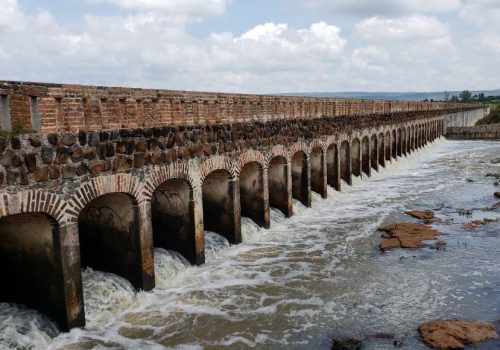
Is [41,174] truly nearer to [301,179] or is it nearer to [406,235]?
[406,235]

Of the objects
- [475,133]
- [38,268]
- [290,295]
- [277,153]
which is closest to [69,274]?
[38,268]

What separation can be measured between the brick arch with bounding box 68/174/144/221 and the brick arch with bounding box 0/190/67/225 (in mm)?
217

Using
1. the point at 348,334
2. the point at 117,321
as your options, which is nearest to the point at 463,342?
the point at 348,334

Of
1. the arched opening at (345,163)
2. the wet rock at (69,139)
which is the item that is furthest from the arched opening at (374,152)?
the wet rock at (69,139)

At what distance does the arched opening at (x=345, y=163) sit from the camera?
74.7ft

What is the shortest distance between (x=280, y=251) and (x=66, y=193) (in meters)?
6.16

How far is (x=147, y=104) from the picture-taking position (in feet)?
31.6

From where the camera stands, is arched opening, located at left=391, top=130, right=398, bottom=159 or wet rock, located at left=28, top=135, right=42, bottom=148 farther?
arched opening, located at left=391, top=130, right=398, bottom=159

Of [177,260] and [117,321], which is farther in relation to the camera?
[177,260]

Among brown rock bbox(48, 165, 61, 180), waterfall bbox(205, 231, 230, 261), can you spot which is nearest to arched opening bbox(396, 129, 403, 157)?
waterfall bbox(205, 231, 230, 261)

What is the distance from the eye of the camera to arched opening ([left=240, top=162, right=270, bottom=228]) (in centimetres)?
1452

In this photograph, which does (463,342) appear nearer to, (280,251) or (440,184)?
(280,251)

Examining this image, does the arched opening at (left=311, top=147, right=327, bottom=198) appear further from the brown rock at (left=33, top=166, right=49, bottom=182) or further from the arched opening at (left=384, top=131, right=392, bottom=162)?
the brown rock at (left=33, top=166, right=49, bottom=182)

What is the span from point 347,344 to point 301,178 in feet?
35.8
